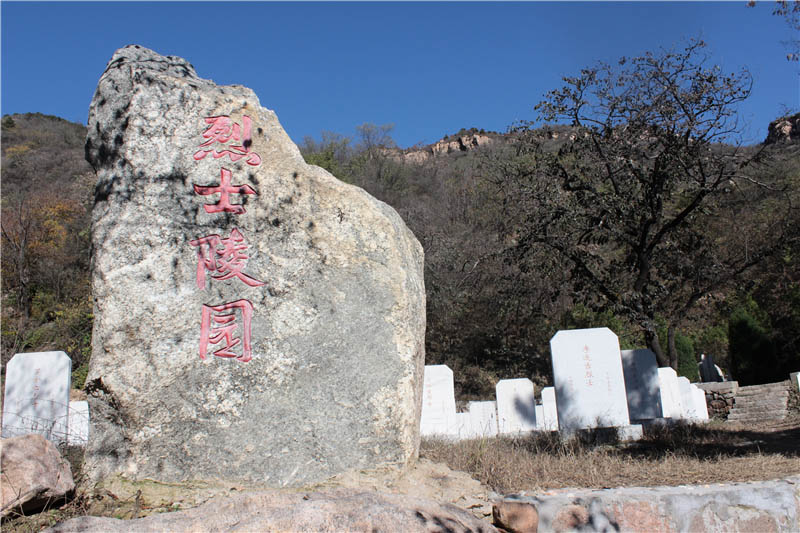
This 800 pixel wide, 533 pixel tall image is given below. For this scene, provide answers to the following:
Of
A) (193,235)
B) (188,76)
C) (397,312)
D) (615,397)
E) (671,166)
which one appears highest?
(671,166)

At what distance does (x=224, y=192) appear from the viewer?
4660mm

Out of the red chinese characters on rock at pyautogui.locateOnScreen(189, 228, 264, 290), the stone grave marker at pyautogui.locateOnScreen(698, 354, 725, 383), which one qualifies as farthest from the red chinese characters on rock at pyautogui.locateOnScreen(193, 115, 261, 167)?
the stone grave marker at pyautogui.locateOnScreen(698, 354, 725, 383)

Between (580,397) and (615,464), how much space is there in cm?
276

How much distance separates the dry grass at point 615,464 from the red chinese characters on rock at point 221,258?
A: 2.58 meters

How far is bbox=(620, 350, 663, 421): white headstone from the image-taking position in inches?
385

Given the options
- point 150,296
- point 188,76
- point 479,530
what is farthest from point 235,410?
point 188,76

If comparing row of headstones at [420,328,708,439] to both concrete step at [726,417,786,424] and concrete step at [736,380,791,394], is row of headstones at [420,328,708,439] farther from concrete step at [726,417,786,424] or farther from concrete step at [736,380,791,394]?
concrete step at [736,380,791,394]

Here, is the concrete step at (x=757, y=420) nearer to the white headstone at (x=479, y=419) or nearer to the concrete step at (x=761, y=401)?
the concrete step at (x=761, y=401)

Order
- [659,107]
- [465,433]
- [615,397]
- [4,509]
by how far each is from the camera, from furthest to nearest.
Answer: [465,433] → [659,107] → [615,397] → [4,509]

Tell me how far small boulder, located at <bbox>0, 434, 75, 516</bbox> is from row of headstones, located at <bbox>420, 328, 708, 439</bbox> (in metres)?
5.96

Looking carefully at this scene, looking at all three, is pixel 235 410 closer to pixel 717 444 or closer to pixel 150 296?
pixel 150 296

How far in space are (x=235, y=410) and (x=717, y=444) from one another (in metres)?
6.84

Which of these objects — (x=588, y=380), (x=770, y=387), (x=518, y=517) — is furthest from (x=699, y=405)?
(x=518, y=517)

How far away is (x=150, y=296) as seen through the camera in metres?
4.34
